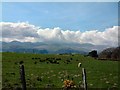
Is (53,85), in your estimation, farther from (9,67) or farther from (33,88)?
(9,67)

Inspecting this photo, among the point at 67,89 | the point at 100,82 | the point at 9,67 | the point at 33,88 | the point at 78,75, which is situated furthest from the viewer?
the point at 9,67

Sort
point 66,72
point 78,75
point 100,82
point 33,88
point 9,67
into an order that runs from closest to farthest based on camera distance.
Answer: point 33,88 < point 100,82 < point 78,75 < point 66,72 < point 9,67

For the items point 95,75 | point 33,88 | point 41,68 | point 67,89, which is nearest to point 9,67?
point 41,68

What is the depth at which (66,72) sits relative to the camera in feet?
141

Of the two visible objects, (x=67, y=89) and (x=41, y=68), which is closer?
(x=67, y=89)

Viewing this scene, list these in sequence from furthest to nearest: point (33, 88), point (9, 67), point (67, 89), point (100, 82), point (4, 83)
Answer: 1. point (9, 67)
2. point (100, 82)
3. point (4, 83)
4. point (33, 88)
5. point (67, 89)

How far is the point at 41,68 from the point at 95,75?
8.35m

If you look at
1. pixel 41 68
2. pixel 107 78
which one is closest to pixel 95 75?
pixel 107 78

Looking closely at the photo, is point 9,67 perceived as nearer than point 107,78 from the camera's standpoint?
No

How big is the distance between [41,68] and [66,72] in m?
5.19

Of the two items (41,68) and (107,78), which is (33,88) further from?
(41,68)

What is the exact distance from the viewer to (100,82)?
36.9 m

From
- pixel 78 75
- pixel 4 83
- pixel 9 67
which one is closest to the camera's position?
pixel 4 83

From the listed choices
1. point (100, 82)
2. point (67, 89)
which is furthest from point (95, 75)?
point (67, 89)
